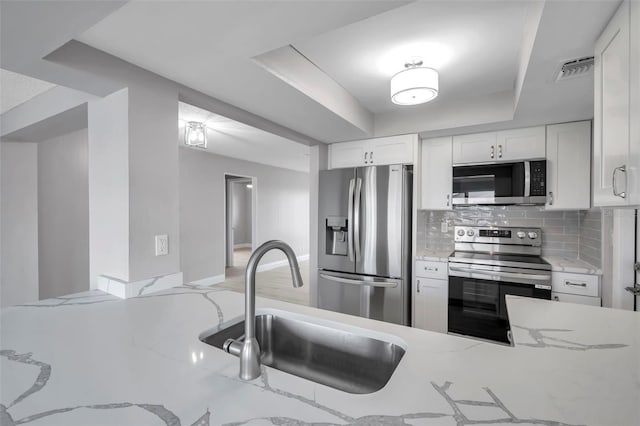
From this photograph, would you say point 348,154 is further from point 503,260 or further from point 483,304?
point 483,304

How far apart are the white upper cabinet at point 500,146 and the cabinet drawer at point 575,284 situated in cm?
100

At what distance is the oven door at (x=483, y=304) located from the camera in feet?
7.79

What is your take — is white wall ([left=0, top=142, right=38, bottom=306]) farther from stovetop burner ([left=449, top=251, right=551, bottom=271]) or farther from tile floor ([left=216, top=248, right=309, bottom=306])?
stovetop burner ([left=449, top=251, right=551, bottom=271])

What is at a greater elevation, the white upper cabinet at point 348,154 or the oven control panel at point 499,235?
the white upper cabinet at point 348,154

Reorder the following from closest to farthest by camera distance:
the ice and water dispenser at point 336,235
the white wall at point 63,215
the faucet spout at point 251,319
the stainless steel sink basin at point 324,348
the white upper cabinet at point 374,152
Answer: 1. the faucet spout at point 251,319
2. the stainless steel sink basin at point 324,348
3. the white upper cabinet at point 374,152
4. the ice and water dispenser at point 336,235
5. the white wall at point 63,215

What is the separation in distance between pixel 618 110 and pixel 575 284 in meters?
1.73

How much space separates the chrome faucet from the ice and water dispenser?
2064 millimetres

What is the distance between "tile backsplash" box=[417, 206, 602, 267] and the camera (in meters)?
2.38

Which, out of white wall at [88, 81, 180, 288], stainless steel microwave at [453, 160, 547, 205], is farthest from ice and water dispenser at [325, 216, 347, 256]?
white wall at [88, 81, 180, 288]

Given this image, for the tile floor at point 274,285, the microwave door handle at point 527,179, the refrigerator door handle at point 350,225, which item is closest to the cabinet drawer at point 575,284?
the microwave door handle at point 527,179

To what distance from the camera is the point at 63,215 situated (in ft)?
10.5

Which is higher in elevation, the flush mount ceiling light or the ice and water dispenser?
the flush mount ceiling light

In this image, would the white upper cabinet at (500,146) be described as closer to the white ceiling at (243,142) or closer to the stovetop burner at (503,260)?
the stovetop burner at (503,260)

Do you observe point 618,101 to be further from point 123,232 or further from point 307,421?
point 123,232
